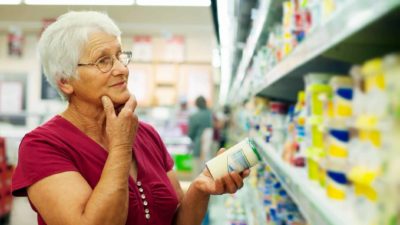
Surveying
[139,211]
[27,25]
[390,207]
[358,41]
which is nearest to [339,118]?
[358,41]

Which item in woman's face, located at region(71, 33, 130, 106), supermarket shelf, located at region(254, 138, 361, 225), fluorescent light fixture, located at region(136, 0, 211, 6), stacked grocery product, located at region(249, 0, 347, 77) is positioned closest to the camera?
supermarket shelf, located at region(254, 138, 361, 225)

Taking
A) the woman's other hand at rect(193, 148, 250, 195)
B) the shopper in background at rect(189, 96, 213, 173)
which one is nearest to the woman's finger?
the woman's other hand at rect(193, 148, 250, 195)

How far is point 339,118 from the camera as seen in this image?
35.6 inches

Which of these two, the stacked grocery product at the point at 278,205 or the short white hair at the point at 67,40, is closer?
the short white hair at the point at 67,40

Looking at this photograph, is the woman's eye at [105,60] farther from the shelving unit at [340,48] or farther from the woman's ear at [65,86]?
the shelving unit at [340,48]

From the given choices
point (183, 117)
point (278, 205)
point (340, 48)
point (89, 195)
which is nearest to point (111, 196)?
point (89, 195)

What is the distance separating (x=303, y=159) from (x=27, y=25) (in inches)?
339

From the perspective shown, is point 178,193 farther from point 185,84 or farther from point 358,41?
point 185,84

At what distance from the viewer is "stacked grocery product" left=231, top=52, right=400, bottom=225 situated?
65cm

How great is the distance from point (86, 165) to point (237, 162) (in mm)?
504

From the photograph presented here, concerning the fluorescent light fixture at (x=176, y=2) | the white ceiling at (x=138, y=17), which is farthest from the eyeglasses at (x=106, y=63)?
the white ceiling at (x=138, y=17)

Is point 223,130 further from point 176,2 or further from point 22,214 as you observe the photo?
point 22,214

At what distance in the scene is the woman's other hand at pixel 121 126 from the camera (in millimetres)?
1342

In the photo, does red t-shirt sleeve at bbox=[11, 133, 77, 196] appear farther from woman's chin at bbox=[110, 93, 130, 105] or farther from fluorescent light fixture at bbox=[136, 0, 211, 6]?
fluorescent light fixture at bbox=[136, 0, 211, 6]
